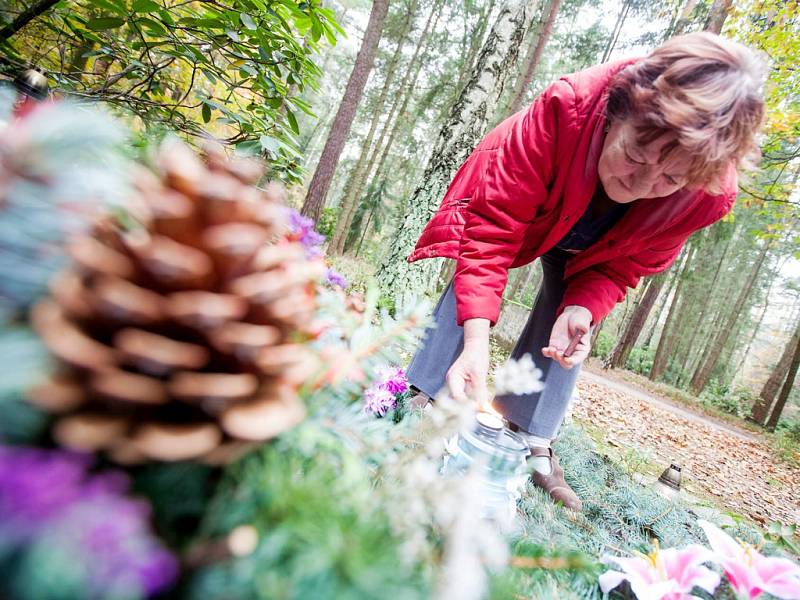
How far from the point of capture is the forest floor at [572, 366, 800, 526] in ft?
14.4

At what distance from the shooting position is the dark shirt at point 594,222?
6.26 ft

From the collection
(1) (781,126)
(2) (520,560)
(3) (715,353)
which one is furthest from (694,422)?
(2) (520,560)

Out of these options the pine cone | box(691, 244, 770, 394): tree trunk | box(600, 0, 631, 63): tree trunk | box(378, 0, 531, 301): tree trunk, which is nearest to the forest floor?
box(378, 0, 531, 301): tree trunk

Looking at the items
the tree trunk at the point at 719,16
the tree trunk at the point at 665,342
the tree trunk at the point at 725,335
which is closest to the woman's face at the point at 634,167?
the tree trunk at the point at 719,16

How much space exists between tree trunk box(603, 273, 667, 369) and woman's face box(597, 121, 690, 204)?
12.8 metres

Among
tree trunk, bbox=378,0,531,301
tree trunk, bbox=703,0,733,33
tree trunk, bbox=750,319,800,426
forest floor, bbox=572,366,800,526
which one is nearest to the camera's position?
tree trunk, bbox=378,0,531,301

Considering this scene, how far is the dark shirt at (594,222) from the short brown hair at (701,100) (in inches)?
18.1

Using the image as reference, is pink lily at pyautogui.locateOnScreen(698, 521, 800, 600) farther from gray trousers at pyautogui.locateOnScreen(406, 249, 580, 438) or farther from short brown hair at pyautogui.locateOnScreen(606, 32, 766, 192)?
gray trousers at pyautogui.locateOnScreen(406, 249, 580, 438)

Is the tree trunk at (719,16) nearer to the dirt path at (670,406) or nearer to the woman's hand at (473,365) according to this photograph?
the dirt path at (670,406)

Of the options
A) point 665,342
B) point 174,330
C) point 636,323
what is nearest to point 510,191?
point 174,330

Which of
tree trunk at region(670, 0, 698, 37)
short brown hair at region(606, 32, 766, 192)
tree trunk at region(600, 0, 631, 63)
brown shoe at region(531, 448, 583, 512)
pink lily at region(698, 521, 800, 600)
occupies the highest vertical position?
tree trunk at region(600, 0, 631, 63)

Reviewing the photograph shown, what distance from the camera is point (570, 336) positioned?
6.21 feet

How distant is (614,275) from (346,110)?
5763 mm

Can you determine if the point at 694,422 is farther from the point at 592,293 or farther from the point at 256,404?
the point at 256,404
